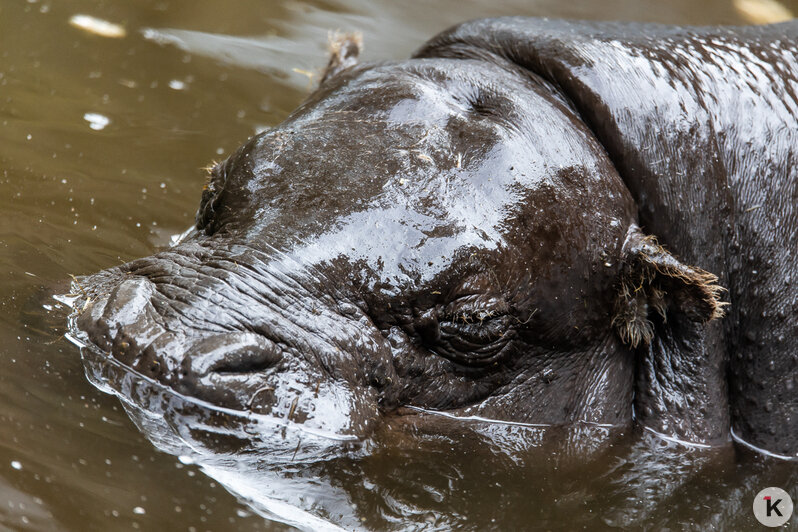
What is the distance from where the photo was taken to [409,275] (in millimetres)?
4148

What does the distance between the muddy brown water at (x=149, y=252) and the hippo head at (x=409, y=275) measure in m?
0.26

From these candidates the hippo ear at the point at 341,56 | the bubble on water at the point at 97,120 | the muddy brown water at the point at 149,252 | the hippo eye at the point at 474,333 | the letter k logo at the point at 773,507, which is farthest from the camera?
the bubble on water at the point at 97,120

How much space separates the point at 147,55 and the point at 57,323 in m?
4.97

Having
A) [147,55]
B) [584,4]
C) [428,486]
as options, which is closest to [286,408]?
[428,486]

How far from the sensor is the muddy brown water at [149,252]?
11.4 ft

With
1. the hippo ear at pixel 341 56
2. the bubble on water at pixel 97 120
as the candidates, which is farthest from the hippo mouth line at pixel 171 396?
the bubble on water at pixel 97 120

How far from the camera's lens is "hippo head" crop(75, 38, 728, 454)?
12.3ft

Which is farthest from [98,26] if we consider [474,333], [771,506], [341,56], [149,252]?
[771,506]

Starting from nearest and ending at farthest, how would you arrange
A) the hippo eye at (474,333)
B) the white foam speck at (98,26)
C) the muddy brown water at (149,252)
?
1. the muddy brown water at (149,252)
2. the hippo eye at (474,333)
3. the white foam speck at (98,26)

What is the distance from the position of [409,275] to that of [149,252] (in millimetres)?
2144

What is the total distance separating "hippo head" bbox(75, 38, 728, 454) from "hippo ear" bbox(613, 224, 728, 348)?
11 millimetres

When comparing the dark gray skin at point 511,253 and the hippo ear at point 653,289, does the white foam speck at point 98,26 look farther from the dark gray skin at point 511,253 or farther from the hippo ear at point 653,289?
the hippo ear at point 653,289

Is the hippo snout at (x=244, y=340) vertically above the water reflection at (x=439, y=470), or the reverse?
the hippo snout at (x=244, y=340)

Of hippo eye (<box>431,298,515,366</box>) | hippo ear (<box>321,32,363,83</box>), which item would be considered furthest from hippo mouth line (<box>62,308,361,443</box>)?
hippo ear (<box>321,32,363,83</box>)
